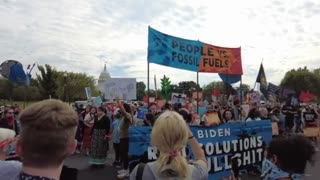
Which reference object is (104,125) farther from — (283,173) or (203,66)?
(283,173)

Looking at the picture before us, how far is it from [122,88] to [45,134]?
17037 mm

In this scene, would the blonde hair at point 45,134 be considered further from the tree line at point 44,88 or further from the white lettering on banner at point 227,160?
the tree line at point 44,88

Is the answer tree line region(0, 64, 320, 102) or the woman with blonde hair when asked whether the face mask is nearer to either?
the woman with blonde hair

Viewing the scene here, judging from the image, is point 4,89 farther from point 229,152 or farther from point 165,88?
point 229,152

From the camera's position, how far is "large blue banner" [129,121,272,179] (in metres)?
8.27

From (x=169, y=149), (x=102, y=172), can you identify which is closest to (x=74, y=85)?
(x=102, y=172)

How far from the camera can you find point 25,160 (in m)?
1.99

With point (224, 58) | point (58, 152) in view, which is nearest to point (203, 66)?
point (224, 58)

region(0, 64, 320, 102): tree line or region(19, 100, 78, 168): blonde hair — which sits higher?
region(0, 64, 320, 102): tree line

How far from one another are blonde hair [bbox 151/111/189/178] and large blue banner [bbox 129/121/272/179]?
457cm

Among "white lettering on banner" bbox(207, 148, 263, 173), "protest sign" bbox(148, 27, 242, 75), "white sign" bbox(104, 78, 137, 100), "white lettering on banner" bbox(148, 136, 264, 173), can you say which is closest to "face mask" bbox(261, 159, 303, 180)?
"white lettering on banner" bbox(148, 136, 264, 173)

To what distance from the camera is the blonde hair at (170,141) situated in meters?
2.88

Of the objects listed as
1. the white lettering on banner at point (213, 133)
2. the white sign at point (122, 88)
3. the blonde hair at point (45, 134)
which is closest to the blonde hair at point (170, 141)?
the blonde hair at point (45, 134)

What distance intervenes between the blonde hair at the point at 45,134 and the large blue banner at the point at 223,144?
18.2 ft
